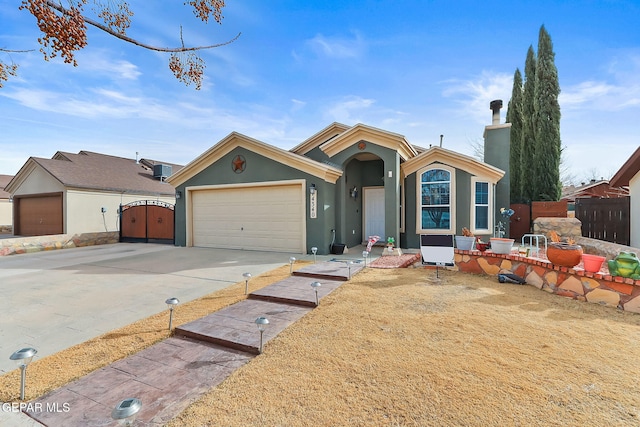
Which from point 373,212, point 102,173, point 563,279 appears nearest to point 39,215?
point 102,173

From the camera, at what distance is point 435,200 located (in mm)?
10211

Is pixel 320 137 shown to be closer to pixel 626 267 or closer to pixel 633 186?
pixel 626 267

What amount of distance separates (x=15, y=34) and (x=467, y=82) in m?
13.1

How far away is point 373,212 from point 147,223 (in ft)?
35.6

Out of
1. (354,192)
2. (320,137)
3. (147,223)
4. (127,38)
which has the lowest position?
(147,223)

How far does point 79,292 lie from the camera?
548 centimetres

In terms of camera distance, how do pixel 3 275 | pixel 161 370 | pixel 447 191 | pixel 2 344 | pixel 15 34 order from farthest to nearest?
1. pixel 447 191
2. pixel 3 275
3. pixel 15 34
4. pixel 2 344
5. pixel 161 370

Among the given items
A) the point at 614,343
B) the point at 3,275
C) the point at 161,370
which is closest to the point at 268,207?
the point at 3,275

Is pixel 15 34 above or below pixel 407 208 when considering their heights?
above

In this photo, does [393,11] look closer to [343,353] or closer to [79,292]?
[343,353]

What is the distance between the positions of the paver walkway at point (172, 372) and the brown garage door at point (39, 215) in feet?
51.6

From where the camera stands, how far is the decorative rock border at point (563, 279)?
4.27 metres

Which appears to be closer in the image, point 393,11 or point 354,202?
point 393,11

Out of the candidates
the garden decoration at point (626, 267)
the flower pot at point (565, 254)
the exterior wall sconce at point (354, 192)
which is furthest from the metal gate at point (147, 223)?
the garden decoration at point (626, 267)
